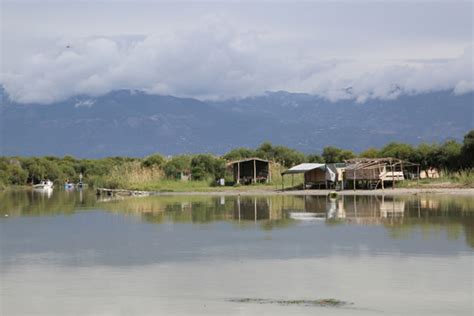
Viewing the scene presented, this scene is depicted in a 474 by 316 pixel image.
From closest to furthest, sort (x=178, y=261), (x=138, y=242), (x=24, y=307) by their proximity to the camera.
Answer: (x=24, y=307), (x=178, y=261), (x=138, y=242)

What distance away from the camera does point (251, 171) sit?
197 feet

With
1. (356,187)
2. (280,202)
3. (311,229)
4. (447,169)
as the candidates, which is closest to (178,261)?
(311,229)

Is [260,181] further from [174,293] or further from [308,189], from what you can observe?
[174,293]

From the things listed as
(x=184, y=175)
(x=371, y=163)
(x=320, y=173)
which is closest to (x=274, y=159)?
(x=184, y=175)

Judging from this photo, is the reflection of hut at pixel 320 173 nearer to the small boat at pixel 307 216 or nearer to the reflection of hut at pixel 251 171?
the reflection of hut at pixel 251 171

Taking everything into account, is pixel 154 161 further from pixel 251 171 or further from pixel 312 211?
pixel 312 211

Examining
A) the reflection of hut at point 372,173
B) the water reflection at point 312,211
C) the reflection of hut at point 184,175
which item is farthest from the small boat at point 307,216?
the reflection of hut at point 184,175

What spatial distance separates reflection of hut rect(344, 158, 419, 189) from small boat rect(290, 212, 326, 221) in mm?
17132

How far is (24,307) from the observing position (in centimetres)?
1467

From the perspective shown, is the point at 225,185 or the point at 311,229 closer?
the point at 311,229

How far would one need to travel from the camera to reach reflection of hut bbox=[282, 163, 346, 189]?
171 ft

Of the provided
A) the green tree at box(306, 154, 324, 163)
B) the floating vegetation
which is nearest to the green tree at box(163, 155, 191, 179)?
the green tree at box(306, 154, 324, 163)

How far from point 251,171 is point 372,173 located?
11227mm

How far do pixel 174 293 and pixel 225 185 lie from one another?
4357cm
